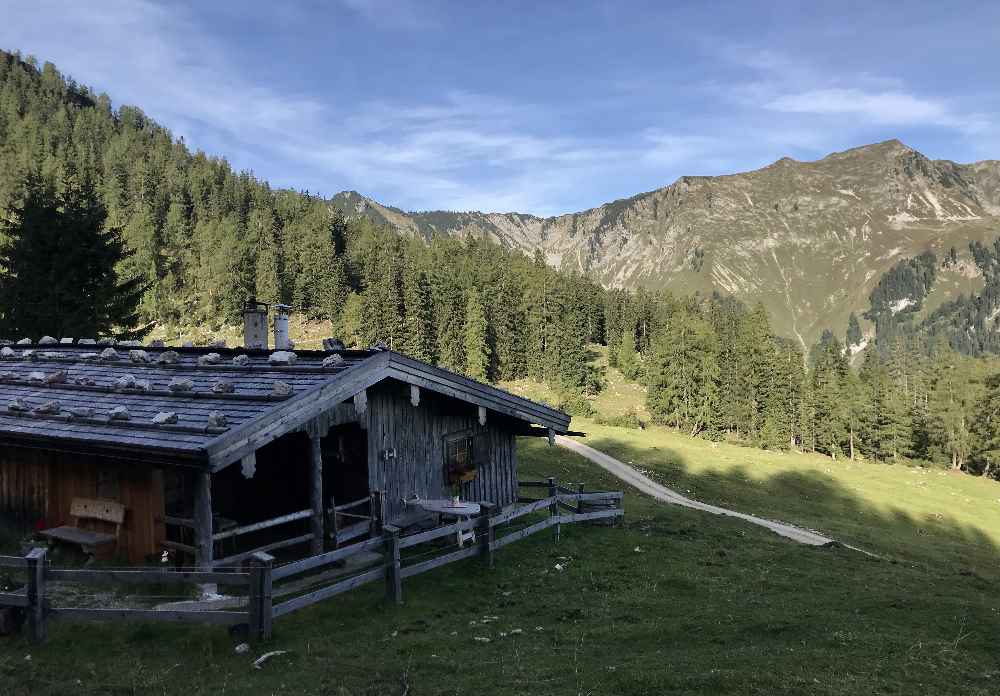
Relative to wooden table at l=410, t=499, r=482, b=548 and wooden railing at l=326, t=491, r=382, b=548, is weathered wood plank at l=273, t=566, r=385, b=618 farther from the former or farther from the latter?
wooden table at l=410, t=499, r=482, b=548

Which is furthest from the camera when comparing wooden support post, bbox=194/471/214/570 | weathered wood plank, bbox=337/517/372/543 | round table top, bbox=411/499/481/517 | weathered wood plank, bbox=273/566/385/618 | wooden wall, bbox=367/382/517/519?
wooden wall, bbox=367/382/517/519

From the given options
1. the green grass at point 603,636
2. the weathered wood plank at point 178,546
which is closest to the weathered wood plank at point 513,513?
the green grass at point 603,636

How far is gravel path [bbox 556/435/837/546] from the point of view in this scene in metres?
31.0

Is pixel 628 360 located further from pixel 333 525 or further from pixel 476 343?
pixel 333 525

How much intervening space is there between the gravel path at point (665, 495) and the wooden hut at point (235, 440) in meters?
16.2

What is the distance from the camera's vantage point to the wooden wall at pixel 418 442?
17219mm

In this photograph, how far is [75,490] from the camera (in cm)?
1555

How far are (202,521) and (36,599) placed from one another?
9.02 feet

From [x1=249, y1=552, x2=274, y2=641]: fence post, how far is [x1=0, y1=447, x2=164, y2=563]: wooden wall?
432 centimetres

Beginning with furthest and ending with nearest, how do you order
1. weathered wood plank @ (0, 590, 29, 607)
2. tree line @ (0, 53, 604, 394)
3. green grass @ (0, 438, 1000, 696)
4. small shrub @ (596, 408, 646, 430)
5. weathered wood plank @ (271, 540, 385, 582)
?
tree line @ (0, 53, 604, 394) → small shrub @ (596, 408, 646, 430) → weathered wood plank @ (271, 540, 385, 582) → weathered wood plank @ (0, 590, 29, 607) → green grass @ (0, 438, 1000, 696)

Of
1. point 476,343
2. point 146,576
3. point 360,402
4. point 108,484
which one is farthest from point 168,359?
point 476,343

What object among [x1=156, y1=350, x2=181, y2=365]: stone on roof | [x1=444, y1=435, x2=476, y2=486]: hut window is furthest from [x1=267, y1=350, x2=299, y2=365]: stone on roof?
[x1=444, y1=435, x2=476, y2=486]: hut window

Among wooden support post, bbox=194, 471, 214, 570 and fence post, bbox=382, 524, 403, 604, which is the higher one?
wooden support post, bbox=194, 471, 214, 570

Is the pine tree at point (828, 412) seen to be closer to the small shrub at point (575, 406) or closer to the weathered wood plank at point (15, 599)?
the small shrub at point (575, 406)
